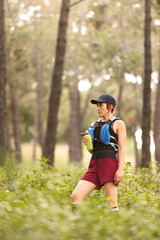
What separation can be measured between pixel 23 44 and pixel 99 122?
17.6 m

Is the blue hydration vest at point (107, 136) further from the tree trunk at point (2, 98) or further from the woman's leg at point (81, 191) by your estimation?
the tree trunk at point (2, 98)

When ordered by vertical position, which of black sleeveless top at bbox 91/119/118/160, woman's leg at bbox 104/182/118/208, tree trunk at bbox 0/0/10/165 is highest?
tree trunk at bbox 0/0/10/165

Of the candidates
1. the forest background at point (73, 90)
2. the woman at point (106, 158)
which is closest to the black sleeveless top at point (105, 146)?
the woman at point (106, 158)

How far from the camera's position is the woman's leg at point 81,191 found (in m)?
6.16

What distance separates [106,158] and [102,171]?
188 mm

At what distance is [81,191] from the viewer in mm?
6199

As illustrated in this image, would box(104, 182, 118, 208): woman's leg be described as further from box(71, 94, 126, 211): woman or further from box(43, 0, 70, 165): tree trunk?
box(43, 0, 70, 165): tree trunk

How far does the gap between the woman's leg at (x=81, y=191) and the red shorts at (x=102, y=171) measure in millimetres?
68

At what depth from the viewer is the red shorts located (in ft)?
20.5

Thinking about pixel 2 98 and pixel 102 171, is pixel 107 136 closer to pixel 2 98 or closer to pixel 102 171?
pixel 102 171

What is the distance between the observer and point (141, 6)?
68.3 ft

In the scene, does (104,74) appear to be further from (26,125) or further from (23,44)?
(26,125)

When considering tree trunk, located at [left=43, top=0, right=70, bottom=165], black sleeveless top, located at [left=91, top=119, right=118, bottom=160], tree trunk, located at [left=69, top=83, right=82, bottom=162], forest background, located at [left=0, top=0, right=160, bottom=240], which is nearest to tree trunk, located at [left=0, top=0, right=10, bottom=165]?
forest background, located at [left=0, top=0, right=160, bottom=240]

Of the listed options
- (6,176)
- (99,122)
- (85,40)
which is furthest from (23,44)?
(99,122)
